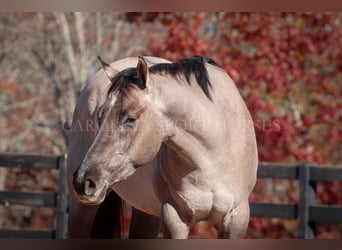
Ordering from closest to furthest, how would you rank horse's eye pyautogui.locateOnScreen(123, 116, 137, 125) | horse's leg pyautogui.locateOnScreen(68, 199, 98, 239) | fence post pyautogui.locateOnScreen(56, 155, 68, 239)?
horse's eye pyautogui.locateOnScreen(123, 116, 137, 125) → horse's leg pyautogui.locateOnScreen(68, 199, 98, 239) → fence post pyautogui.locateOnScreen(56, 155, 68, 239)

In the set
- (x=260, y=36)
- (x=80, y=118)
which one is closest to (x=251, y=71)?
(x=260, y=36)

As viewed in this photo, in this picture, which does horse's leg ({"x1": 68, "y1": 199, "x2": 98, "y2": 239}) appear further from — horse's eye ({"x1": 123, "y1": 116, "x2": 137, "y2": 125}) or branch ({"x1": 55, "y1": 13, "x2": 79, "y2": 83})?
branch ({"x1": 55, "y1": 13, "x2": 79, "y2": 83})

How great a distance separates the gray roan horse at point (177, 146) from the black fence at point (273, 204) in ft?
8.22

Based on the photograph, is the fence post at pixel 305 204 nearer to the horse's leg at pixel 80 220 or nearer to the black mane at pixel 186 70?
the horse's leg at pixel 80 220

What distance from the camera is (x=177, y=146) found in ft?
10.7

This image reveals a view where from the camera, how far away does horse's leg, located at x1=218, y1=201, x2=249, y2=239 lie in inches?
135

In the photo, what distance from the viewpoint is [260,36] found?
809 cm

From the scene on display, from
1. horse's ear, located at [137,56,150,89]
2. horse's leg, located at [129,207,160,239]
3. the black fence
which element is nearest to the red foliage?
the black fence

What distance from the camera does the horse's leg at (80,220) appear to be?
14.7 ft

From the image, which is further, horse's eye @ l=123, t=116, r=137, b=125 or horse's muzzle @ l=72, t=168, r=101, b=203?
horse's eye @ l=123, t=116, r=137, b=125

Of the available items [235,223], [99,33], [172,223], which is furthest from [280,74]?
[172,223]

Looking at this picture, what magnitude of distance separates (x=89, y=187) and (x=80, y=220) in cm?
165

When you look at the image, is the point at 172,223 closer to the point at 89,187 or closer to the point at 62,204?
the point at 89,187

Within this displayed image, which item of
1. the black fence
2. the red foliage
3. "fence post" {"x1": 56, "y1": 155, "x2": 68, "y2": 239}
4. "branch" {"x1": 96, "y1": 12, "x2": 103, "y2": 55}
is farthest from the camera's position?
"branch" {"x1": 96, "y1": 12, "x2": 103, "y2": 55}
